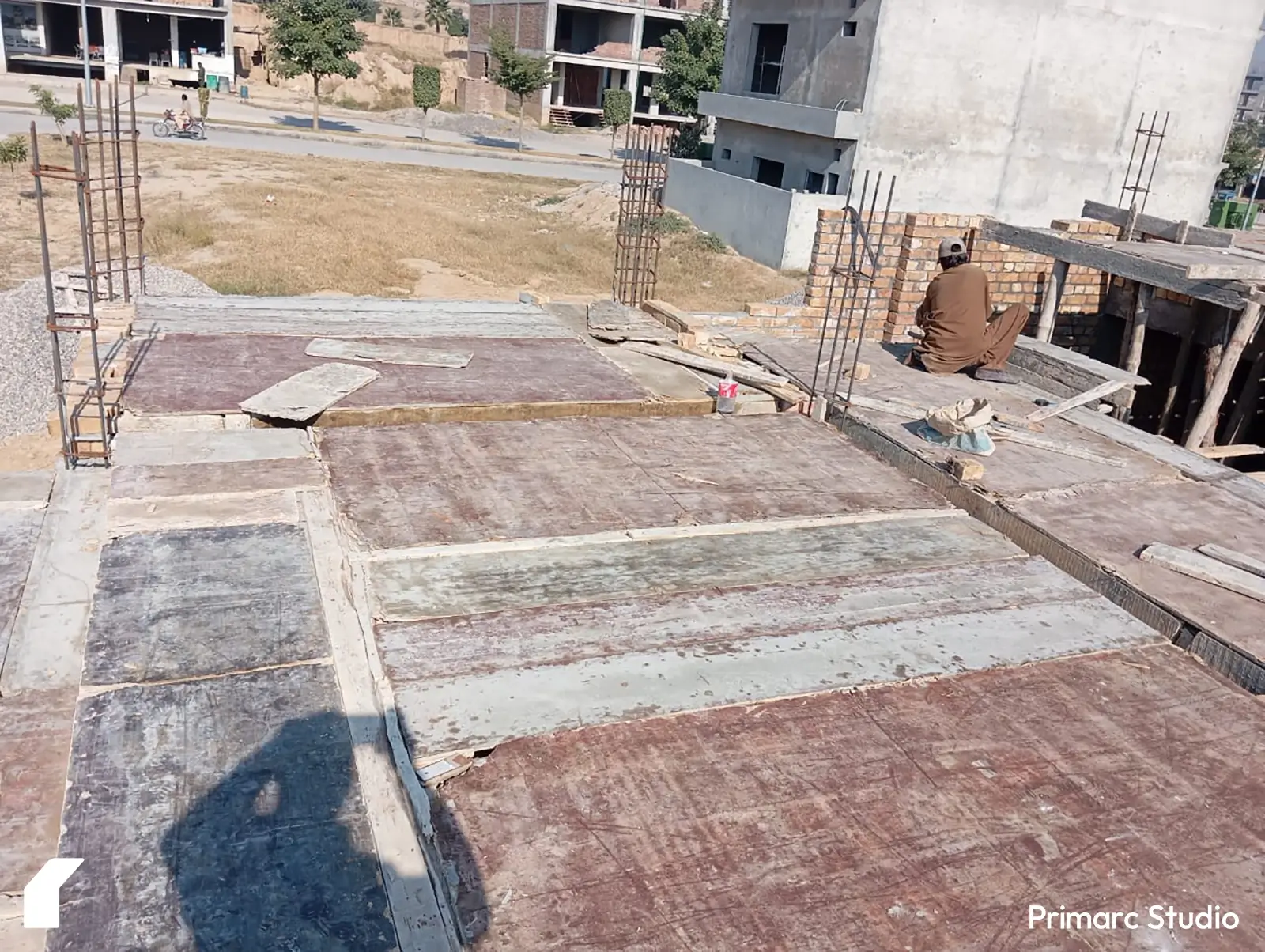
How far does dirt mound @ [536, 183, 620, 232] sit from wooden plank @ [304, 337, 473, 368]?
1727 cm

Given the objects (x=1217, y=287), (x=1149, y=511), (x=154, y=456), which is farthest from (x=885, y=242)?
(x=154, y=456)

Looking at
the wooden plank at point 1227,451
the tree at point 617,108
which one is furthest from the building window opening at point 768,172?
the tree at point 617,108

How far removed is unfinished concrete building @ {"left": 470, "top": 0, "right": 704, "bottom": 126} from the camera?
4800cm

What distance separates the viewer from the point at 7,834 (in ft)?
9.52

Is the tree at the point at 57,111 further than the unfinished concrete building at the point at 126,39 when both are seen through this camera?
No

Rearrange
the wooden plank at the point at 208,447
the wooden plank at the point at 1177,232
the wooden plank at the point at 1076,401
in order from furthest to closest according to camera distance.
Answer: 1. the wooden plank at the point at 1177,232
2. the wooden plank at the point at 1076,401
3. the wooden plank at the point at 208,447

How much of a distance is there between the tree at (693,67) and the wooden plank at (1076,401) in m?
30.8

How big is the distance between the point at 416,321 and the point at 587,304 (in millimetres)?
1943

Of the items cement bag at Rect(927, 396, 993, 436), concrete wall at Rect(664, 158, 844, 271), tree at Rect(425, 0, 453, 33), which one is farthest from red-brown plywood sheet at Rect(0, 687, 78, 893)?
tree at Rect(425, 0, 453, 33)

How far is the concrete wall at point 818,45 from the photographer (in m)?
21.1

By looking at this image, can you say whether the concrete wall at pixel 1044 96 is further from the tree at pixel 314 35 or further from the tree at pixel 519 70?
the tree at pixel 314 35

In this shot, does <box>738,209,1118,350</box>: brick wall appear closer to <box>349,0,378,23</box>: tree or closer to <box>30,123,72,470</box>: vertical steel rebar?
<box>30,123,72,470</box>: vertical steel rebar

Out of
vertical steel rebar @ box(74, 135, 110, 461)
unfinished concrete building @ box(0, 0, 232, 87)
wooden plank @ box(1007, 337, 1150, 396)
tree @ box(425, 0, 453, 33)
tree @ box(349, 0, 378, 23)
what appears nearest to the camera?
vertical steel rebar @ box(74, 135, 110, 461)

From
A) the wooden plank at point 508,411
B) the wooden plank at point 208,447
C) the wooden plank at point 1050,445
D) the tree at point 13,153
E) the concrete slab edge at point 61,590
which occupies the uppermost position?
the wooden plank at point 1050,445
